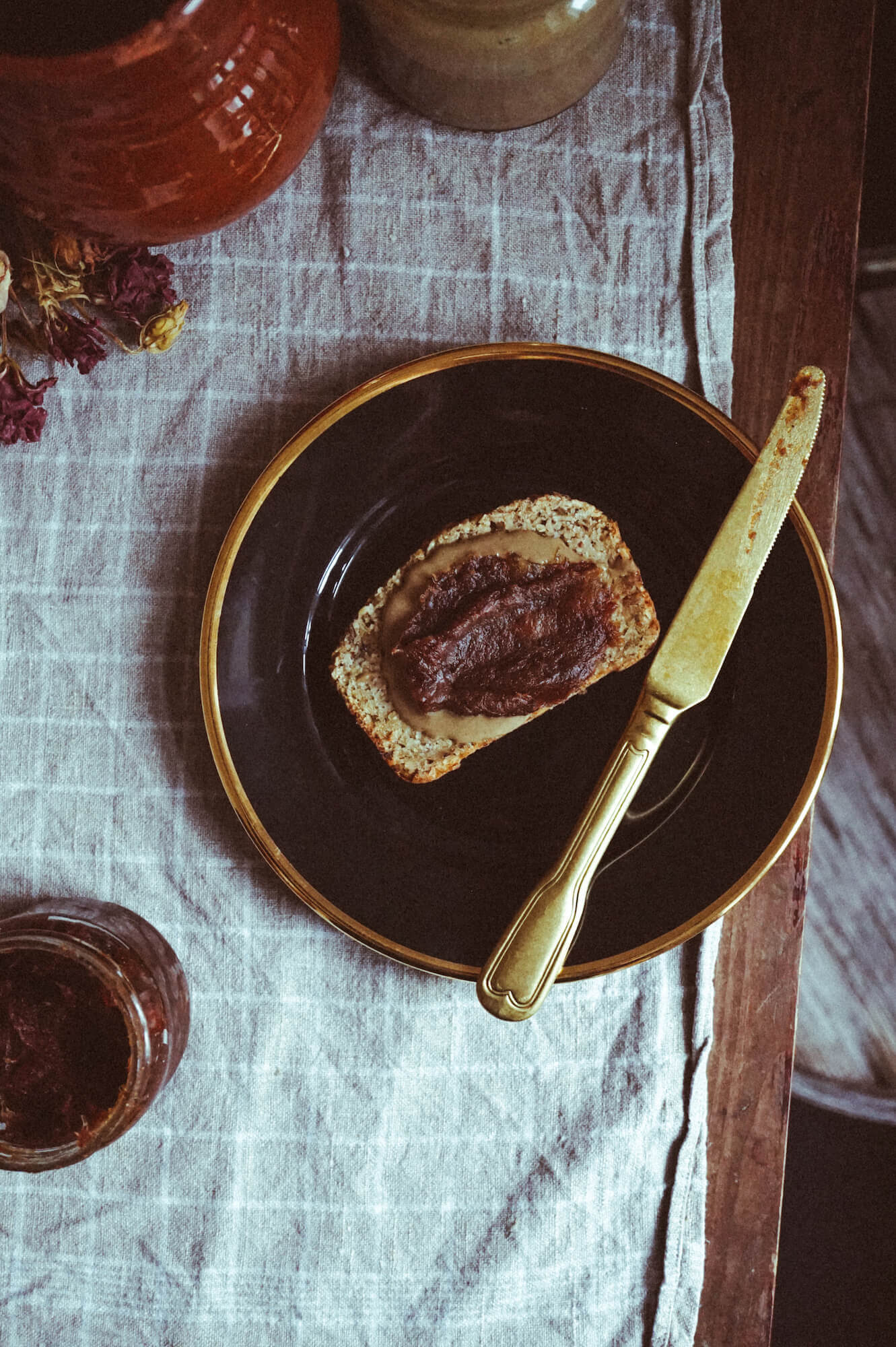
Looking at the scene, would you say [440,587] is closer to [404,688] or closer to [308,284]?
[404,688]

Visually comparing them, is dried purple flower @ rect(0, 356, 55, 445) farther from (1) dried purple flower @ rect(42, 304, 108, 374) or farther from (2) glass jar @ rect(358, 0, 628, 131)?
(2) glass jar @ rect(358, 0, 628, 131)

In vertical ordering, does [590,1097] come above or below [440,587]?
below

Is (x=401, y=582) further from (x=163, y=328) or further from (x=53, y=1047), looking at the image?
(x=53, y=1047)

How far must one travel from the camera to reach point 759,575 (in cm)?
85

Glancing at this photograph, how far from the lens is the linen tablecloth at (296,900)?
902 millimetres

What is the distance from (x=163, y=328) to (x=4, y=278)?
5.3 inches

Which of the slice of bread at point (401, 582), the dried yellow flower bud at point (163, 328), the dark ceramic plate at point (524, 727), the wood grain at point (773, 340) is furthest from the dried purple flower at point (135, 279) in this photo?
the wood grain at point (773, 340)

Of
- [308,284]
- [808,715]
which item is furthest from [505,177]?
[808,715]

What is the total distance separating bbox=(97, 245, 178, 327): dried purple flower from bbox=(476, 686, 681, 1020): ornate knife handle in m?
0.57

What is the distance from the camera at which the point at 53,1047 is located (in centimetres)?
81

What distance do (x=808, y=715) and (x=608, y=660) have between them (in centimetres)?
18

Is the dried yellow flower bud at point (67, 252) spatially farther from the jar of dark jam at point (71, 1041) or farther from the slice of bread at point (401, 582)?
the jar of dark jam at point (71, 1041)

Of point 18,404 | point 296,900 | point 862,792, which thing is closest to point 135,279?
point 18,404

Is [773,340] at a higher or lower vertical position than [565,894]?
higher
